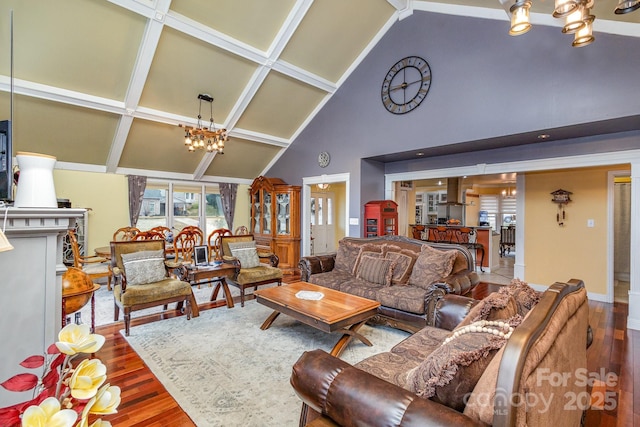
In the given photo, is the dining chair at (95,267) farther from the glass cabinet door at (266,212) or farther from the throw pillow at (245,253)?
the glass cabinet door at (266,212)

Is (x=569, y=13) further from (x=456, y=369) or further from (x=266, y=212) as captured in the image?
(x=266, y=212)

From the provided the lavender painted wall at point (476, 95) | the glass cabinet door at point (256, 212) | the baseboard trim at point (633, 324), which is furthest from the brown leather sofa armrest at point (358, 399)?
the glass cabinet door at point (256, 212)

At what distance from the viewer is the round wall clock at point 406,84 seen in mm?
4691

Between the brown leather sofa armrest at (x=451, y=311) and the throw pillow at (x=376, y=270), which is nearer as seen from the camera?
the brown leather sofa armrest at (x=451, y=311)

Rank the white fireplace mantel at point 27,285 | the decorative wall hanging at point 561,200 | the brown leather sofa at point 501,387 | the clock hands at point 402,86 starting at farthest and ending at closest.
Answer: the decorative wall hanging at point 561,200, the clock hands at point 402,86, the white fireplace mantel at point 27,285, the brown leather sofa at point 501,387

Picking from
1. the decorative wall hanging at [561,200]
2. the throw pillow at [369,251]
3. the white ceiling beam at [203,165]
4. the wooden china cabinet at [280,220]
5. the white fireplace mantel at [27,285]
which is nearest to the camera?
the white fireplace mantel at [27,285]

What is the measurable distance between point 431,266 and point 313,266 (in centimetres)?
162

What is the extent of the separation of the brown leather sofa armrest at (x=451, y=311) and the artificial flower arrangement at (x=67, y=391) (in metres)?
2.36

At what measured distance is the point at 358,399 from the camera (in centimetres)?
123

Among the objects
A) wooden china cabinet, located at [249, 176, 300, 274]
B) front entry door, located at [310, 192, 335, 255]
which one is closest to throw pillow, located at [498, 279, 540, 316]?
wooden china cabinet, located at [249, 176, 300, 274]

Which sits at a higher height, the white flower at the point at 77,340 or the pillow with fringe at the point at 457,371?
the white flower at the point at 77,340

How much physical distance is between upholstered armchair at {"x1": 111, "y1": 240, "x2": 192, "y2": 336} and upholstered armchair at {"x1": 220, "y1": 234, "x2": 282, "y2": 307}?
744 mm

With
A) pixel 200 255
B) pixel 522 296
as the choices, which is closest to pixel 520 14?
pixel 522 296

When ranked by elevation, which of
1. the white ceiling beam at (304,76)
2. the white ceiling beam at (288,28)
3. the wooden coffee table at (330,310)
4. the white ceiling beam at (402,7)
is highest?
the white ceiling beam at (402,7)
